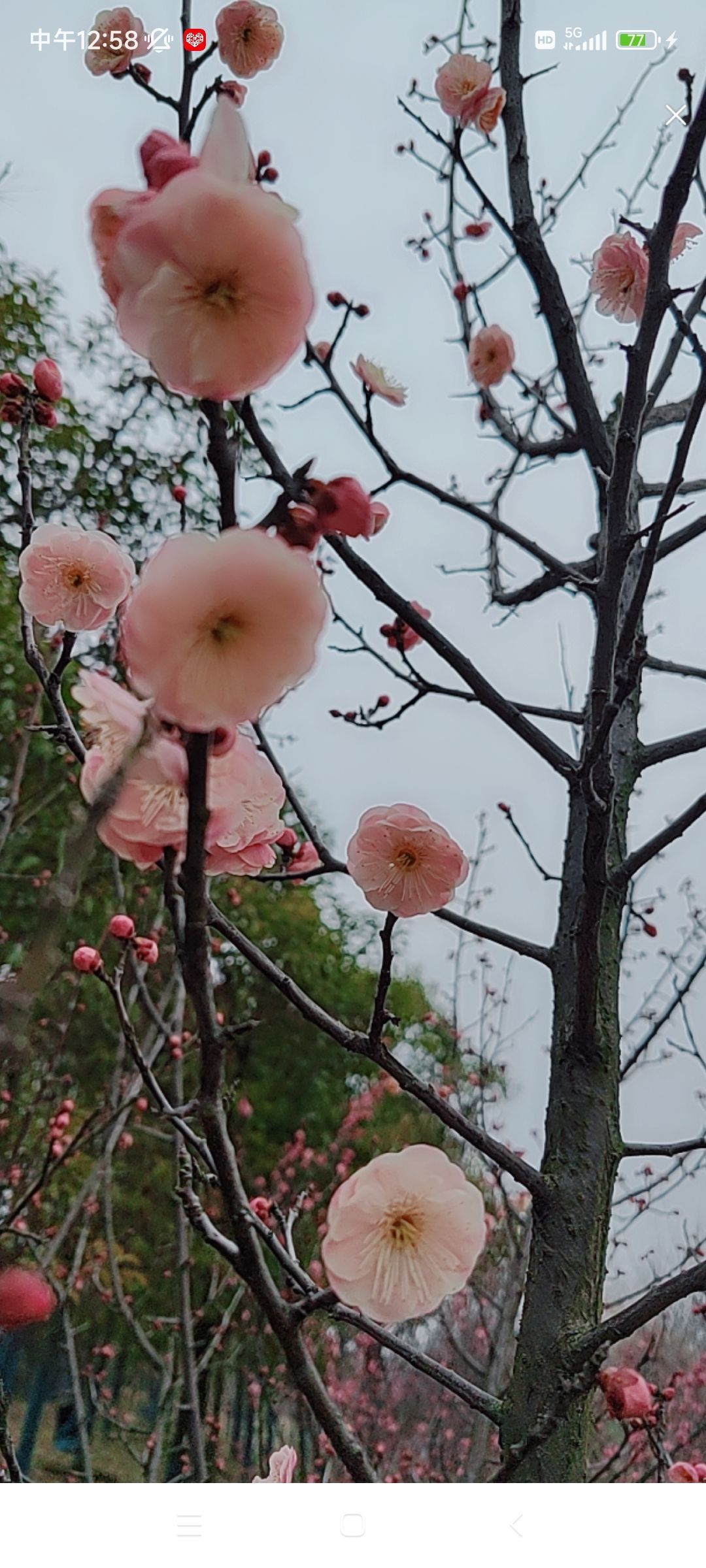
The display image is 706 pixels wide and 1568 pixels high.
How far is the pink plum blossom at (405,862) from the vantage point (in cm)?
42

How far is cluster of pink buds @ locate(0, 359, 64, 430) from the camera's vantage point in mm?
463

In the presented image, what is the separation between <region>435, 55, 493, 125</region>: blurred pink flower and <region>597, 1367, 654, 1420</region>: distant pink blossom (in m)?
0.75

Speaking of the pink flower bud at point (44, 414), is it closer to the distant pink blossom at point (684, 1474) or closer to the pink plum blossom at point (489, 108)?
the pink plum blossom at point (489, 108)

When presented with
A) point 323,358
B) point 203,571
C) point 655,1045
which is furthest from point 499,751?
point 203,571

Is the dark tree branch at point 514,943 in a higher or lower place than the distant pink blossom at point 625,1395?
higher

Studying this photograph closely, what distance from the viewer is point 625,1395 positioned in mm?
397

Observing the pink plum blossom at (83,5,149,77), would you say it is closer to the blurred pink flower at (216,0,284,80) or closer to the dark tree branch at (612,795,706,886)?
the blurred pink flower at (216,0,284,80)

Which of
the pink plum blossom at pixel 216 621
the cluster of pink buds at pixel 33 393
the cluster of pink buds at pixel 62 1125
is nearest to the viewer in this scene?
the pink plum blossom at pixel 216 621

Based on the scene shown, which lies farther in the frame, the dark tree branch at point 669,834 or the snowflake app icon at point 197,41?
the snowflake app icon at point 197,41

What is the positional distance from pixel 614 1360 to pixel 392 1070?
2.25ft

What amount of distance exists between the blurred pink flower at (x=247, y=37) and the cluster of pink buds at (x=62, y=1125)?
0.77 m

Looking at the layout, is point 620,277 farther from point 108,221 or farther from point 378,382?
point 108,221

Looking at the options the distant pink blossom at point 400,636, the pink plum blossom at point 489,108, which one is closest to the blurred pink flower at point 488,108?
the pink plum blossom at point 489,108

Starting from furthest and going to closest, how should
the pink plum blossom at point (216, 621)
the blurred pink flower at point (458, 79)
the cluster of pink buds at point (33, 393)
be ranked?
1. the blurred pink flower at point (458, 79)
2. the cluster of pink buds at point (33, 393)
3. the pink plum blossom at point (216, 621)
